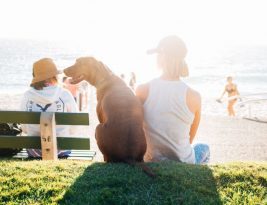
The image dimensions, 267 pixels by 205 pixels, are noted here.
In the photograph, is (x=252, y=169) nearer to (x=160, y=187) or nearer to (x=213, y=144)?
(x=160, y=187)

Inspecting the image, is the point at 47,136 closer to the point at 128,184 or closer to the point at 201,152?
the point at 128,184

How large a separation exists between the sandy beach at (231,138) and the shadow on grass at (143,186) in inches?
167

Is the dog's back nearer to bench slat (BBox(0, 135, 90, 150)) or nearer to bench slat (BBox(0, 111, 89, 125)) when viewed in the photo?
bench slat (BBox(0, 111, 89, 125))

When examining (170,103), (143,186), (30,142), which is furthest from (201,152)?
(30,142)

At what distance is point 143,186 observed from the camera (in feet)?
12.6

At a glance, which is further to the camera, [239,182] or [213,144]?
[213,144]

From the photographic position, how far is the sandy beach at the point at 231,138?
920 cm

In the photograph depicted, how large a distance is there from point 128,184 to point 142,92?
3.26ft

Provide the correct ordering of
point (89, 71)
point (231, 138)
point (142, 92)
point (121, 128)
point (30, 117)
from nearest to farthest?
point (121, 128) → point (142, 92) → point (30, 117) → point (89, 71) → point (231, 138)

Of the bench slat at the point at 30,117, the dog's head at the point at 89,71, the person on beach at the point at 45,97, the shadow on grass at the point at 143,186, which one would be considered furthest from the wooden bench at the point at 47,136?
the shadow on grass at the point at 143,186

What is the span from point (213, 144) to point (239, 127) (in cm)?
288

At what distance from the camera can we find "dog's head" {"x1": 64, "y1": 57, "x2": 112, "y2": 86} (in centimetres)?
514

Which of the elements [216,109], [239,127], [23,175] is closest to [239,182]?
[23,175]

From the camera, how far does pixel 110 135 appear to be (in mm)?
4359
